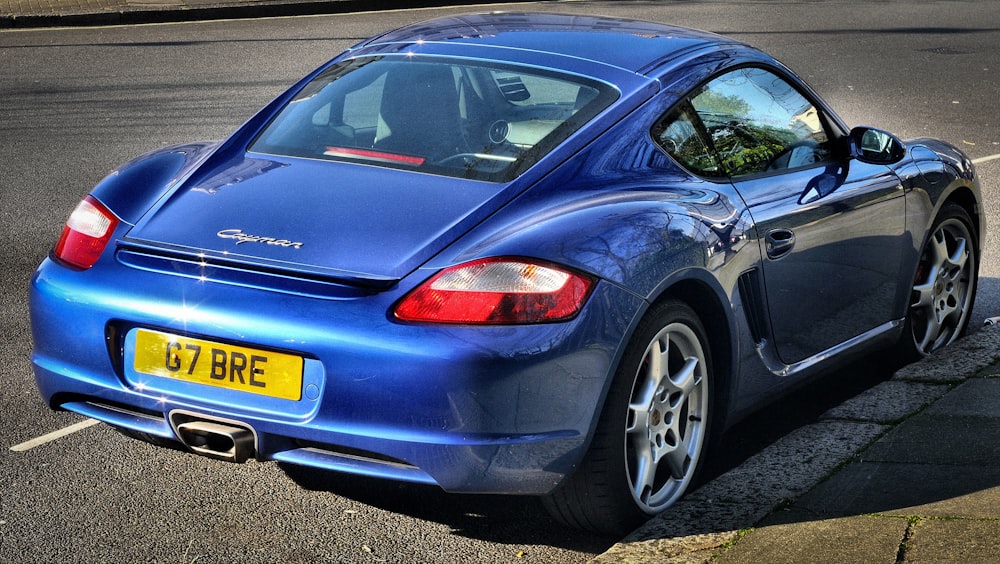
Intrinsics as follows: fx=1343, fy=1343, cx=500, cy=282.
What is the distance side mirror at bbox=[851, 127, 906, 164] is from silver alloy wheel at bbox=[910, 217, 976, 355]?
1.97 feet

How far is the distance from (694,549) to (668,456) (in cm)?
50

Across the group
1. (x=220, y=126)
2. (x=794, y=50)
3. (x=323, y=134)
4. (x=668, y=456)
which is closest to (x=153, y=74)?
(x=220, y=126)

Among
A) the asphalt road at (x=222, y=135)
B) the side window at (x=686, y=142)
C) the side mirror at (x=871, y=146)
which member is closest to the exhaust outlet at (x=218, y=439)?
the asphalt road at (x=222, y=135)

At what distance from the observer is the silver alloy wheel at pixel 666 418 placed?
395 cm

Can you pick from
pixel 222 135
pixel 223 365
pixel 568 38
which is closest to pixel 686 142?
pixel 568 38

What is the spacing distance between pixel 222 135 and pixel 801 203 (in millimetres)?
6892

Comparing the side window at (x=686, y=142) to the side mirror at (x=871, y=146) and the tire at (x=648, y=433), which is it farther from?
the side mirror at (x=871, y=146)

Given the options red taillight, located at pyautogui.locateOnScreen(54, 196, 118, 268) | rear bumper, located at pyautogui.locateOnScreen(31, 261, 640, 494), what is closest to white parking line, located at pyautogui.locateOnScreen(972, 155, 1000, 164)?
rear bumper, located at pyautogui.locateOnScreen(31, 261, 640, 494)

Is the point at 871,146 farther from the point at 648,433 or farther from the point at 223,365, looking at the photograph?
the point at 223,365

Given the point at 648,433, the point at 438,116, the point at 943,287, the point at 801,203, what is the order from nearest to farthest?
1. the point at 648,433
2. the point at 438,116
3. the point at 801,203
4. the point at 943,287

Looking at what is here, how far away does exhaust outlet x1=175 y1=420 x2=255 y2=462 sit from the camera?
3.64 metres

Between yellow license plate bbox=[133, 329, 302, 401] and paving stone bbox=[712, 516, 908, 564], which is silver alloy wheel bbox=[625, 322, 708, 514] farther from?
yellow license plate bbox=[133, 329, 302, 401]

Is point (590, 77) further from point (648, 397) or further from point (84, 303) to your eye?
point (84, 303)

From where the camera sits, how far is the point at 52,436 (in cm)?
489
